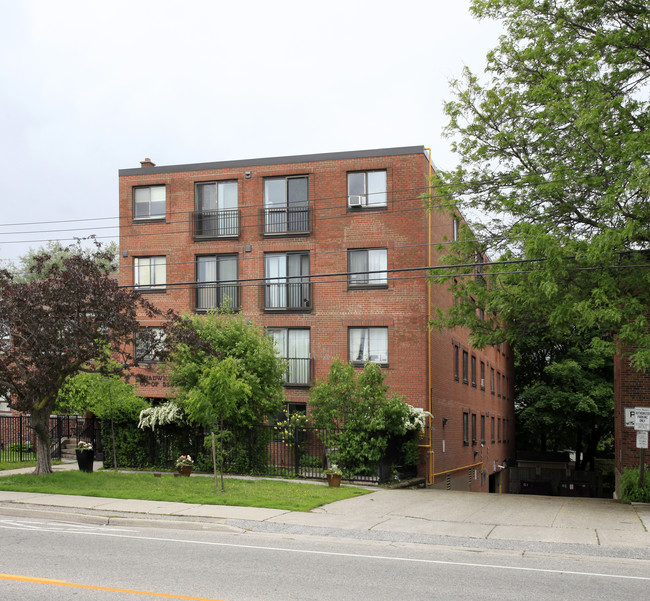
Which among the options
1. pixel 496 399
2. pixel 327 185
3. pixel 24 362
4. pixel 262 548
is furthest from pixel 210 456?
pixel 496 399

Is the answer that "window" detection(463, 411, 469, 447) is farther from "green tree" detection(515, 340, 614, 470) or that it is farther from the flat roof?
the flat roof

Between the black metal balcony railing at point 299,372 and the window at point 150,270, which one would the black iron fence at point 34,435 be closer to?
the window at point 150,270

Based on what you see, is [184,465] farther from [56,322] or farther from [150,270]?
[150,270]

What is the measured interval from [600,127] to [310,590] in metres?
13.4

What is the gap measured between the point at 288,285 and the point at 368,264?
3.51m

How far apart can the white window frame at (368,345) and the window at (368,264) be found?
1793 mm

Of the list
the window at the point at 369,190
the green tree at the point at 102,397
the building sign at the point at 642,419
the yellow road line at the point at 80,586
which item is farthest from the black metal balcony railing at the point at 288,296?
the yellow road line at the point at 80,586

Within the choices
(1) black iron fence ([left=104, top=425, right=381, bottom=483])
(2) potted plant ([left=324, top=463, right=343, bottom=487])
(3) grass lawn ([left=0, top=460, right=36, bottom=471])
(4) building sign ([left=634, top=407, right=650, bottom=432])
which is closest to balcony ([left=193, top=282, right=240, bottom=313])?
(1) black iron fence ([left=104, top=425, right=381, bottom=483])

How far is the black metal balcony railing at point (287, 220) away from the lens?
2986 centimetres

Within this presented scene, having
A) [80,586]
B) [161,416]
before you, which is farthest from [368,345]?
[80,586]

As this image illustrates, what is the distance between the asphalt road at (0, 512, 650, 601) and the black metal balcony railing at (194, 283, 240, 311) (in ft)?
59.4

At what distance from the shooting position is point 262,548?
11.6 meters

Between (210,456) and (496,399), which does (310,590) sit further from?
(496,399)

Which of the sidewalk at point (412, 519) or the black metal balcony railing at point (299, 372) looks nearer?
the sidewalk at point (412, 519)
